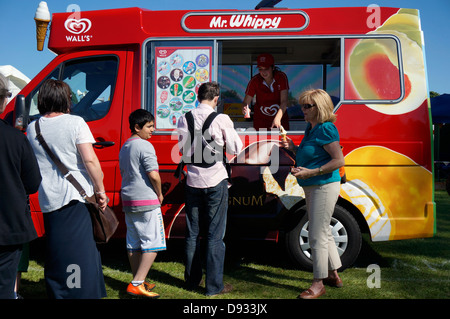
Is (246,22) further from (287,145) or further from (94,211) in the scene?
(94,211)

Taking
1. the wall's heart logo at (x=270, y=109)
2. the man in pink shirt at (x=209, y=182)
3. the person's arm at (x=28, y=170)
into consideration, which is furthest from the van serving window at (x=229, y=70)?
the person's arm at (x=28, y=170)

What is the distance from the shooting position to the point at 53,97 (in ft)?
9.40

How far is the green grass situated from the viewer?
3.91 m

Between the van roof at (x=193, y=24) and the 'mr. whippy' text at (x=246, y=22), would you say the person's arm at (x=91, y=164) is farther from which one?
the 'mr. whippy' text at (x=246, y=22)

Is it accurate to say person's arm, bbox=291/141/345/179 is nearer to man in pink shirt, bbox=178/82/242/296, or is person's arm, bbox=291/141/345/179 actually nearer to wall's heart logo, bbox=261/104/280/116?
man in pink shirt, bbox=178/82/242/296

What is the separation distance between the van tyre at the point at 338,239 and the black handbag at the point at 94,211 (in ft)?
6.69

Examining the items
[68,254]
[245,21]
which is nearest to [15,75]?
[245,21]

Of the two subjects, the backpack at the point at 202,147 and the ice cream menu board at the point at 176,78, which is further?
the ice cream menu board at the point at 176,78

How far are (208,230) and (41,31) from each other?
276 centimetres

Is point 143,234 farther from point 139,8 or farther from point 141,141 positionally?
point 139,8

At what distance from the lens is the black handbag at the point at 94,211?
284cm

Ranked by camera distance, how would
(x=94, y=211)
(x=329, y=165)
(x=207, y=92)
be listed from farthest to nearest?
1. (x=207, y=92)
2. (x=329, y=165)
3. (x=94, y=211)

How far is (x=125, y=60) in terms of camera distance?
4457mm
